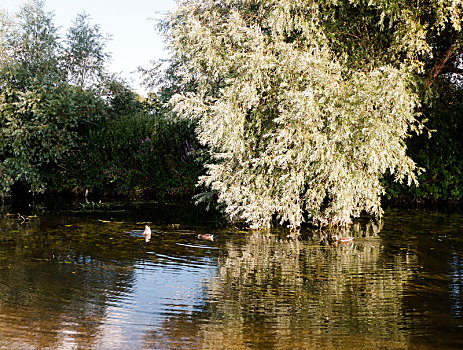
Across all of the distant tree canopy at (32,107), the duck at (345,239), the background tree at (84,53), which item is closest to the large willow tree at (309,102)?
the duck at (345,239)

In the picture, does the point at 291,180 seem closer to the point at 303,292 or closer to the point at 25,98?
the point at 303,292

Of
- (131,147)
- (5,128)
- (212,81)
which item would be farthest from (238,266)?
(5,128)

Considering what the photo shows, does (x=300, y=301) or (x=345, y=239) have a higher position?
(x=345, y=239)

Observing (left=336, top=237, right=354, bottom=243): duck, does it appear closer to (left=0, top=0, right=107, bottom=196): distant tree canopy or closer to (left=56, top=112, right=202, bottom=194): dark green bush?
(left=56, top=112, right=202, bottom=194): dark green bush

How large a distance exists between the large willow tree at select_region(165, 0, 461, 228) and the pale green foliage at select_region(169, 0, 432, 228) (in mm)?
28

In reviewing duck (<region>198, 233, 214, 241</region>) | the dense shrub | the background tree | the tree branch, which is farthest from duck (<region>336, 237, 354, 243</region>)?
the background tree

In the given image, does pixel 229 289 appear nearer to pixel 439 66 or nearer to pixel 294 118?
pixel 294 118

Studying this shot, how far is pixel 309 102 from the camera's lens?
9.30m

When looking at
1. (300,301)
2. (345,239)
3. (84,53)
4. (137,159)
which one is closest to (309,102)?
(345,239)

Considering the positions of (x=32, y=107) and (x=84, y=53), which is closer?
(x=32, y=107)

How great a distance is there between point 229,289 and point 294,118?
447 cm

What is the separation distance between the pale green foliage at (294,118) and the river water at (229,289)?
0.97 m

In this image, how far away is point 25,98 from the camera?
57.5 feet

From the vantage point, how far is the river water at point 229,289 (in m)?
4.66
